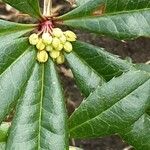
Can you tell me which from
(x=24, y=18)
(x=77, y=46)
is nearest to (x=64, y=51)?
(x=77, y=46)

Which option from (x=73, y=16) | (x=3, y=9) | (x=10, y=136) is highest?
(x=73, y=16)

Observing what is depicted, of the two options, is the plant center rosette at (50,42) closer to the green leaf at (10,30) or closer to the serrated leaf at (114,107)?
the green leaf at (10,30)

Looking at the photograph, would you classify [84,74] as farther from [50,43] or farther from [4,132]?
[4,132]

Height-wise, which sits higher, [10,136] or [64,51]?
[64,51]

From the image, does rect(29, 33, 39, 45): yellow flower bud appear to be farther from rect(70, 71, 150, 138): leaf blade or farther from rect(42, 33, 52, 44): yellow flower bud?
rect(70, 71, 150, 138): leaf blade

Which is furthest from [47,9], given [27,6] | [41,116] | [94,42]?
[94,42]

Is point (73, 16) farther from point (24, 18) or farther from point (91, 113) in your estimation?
point (24, 18)

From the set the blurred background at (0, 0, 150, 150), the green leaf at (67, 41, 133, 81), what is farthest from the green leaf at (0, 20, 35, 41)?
the blurred background at (0, 0, 150, 150)
